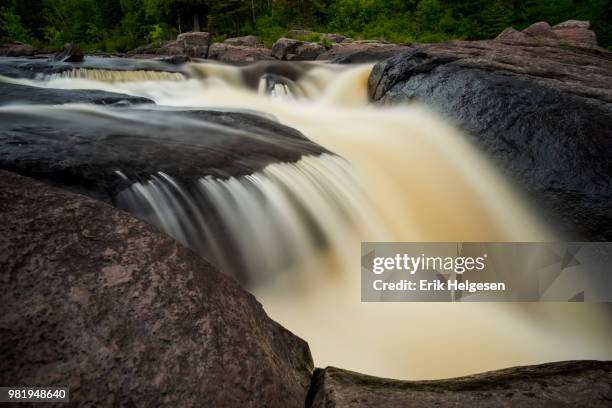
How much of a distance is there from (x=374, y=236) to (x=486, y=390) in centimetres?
172

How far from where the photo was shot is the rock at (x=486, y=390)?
1209 mm

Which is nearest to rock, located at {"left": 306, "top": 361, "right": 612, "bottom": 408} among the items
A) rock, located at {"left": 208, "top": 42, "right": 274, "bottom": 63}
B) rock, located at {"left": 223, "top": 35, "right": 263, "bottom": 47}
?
rock, located at {"left": 208, "top": 42, "right": 274, "bottom": 63}

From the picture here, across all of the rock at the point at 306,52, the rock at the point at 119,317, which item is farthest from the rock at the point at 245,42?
the rock at the point at 119,317

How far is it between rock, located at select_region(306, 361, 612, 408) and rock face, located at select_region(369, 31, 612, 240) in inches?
73.4

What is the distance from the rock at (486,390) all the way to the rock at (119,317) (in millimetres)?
185

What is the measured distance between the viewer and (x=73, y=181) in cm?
229

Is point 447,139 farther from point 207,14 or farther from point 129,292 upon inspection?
point 207,14

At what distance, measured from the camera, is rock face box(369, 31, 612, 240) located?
9.37 feet

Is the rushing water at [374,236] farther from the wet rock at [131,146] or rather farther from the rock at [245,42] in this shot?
the rock at [245,42]

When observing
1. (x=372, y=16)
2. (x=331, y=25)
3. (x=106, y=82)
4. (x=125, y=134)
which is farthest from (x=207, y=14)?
(x=125, y=134)

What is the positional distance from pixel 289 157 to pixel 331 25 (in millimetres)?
25391

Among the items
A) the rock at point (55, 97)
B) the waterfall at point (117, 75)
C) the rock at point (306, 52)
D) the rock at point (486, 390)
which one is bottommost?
the rock at point (486, 390)

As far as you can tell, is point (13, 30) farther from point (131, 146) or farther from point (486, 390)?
point (486, 390)

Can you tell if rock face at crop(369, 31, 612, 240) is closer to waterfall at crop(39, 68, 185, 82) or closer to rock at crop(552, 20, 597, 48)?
waterfall at crop(39, 68, 185, 82)
